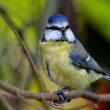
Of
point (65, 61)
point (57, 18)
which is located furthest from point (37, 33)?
point (57, 18)

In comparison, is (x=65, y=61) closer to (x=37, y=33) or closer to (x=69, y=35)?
(x=69, y=35)

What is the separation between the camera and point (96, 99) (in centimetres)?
111

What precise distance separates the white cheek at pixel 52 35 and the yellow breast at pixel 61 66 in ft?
0.07

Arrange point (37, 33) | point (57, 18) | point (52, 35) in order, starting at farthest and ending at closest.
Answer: point (37, 33)
point (52, 35)
point (57, 18)

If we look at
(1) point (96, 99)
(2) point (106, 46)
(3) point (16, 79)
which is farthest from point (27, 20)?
(1) point (96, 99)

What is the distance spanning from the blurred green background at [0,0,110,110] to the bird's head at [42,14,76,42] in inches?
4.8

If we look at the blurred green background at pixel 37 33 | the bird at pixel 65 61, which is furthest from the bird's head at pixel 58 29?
the blurred green background at pixel 37 33

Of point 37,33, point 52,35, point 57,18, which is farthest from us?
point 37,33

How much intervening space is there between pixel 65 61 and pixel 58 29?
0.42ft

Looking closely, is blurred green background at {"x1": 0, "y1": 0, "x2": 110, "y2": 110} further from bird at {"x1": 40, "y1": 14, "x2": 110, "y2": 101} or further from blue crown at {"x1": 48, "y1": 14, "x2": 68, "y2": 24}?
blue crown at {"x1": 48, "y1": 14, "x2": 68, "y2": 24}

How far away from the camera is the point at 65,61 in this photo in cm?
159

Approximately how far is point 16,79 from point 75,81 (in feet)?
1.33

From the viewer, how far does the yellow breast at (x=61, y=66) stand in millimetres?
1575

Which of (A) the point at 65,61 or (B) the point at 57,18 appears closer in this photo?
(B) the point at 57,18
